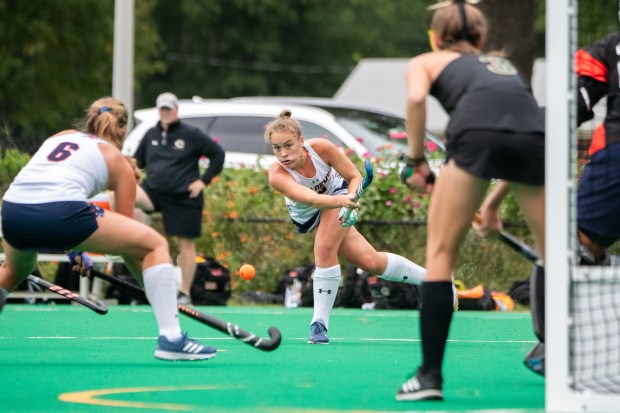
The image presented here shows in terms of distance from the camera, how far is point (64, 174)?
6410mm

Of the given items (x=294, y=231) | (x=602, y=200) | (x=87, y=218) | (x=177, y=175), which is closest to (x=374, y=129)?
(x=294, y=231)

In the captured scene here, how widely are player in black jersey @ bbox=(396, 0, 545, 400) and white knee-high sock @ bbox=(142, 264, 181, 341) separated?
1523 millimetres

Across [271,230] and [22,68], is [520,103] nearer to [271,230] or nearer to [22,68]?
[271,230]

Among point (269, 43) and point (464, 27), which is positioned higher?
point (464, 27)

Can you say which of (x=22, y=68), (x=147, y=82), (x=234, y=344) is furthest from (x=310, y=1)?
(x=234, y=344)

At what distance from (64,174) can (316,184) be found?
82.3 inches

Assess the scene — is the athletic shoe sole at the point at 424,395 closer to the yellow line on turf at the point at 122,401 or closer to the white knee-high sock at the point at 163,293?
the yellow line on turf at the point at 122,401

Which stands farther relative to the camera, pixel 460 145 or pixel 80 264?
pixel 80 264

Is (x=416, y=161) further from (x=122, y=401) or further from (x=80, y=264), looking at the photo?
(x=80, y=264)

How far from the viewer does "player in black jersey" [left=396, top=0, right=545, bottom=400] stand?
5.31 m

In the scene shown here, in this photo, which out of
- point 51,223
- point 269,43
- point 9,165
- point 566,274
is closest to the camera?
point 566,274

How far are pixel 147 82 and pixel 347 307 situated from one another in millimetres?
37523

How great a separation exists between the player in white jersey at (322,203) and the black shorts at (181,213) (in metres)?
4.11

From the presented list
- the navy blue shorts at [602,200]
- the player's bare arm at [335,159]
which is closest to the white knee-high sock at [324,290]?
the player's bare arm at [335,159]
